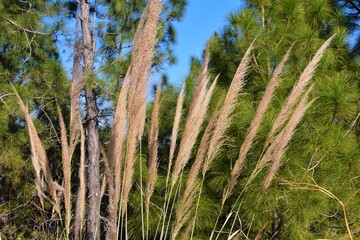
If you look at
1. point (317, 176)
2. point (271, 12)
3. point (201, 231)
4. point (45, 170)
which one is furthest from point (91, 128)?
point (45, 170)

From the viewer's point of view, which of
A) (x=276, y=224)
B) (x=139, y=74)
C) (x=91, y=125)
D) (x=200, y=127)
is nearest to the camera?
(x=139, y=74)

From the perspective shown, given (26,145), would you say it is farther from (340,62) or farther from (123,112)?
(123,112)

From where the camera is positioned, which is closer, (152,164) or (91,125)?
(152,164)

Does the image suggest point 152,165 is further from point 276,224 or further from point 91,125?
point 91,125

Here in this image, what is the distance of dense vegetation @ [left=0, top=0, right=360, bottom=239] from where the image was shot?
1.81 m

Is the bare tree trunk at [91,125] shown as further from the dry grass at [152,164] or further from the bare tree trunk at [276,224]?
the dry grass at [152,164]

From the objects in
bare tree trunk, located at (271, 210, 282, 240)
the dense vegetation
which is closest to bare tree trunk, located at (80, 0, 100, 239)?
the dense vegetation

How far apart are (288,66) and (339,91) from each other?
36.0 inches

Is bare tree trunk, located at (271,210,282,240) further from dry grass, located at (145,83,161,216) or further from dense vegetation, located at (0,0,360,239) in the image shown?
dry grass, located at (145,83,161,216)

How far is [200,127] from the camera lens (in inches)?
82.4

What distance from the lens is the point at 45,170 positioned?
6.19 ft

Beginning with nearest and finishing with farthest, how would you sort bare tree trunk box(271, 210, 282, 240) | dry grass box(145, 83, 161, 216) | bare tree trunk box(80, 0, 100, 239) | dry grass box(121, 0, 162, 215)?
1. dry grass box(121, 0, 162, 215)
2. dry grass box(145, 83, 161, 216)
3. bare tree trunk box(271, 210, 282, 240)
4. bare tree trunk box(80, 0, 100, 239)

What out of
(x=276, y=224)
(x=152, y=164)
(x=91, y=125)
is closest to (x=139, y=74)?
(x=152, y=164)

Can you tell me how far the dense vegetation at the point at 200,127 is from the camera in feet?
5.93
